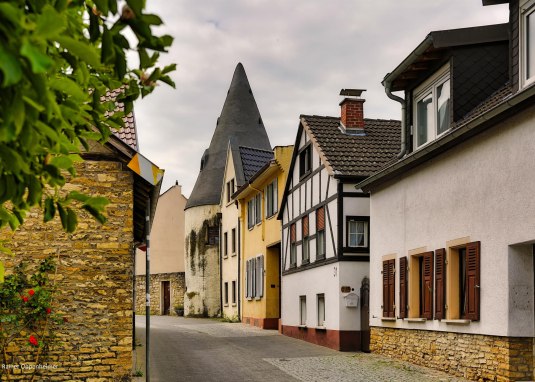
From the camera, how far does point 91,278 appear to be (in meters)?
12.6

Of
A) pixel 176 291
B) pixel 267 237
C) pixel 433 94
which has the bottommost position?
pixel 176 291

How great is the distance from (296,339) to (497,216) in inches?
518

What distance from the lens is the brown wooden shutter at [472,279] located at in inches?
520

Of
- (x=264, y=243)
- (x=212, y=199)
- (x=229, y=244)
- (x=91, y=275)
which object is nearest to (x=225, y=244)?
(x=229, y=244)

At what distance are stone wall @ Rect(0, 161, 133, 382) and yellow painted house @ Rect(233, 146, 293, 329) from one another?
15710 millimetres

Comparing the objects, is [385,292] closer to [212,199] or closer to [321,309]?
[321,309]

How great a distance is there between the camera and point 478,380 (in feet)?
43.0

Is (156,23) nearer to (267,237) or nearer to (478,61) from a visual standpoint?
(478,61)

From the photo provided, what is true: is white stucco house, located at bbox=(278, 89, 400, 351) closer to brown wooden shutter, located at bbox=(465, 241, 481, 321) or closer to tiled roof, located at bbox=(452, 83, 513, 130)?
tiled roof, located at bbox=(452, 83, 513, 130)

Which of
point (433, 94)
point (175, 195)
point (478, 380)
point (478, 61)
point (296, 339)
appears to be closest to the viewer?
point (478, 380)

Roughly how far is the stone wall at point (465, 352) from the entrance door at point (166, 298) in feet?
105

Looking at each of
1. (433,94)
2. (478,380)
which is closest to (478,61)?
(433,94)

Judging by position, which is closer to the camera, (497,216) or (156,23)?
(156,23)

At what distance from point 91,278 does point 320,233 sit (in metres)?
11.2
